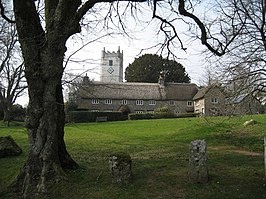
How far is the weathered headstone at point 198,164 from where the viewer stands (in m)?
8.51

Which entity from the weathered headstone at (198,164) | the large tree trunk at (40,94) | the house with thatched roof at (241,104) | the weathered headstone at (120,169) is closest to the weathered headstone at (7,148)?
the large tree trunk at (40,94)

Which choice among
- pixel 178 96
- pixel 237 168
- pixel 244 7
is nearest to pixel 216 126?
pixel 244 7

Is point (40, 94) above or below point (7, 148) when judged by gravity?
above

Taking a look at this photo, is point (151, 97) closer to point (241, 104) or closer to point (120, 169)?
point (241, 104)

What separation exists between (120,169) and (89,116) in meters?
43.5

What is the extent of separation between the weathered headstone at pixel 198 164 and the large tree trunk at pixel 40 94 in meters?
3.57

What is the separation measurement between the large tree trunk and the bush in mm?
39667

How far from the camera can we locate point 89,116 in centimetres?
5166

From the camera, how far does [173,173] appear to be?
9.49m

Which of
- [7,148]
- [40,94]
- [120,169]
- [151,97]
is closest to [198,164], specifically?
[120,169]

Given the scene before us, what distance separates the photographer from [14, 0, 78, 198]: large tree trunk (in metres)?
8.96

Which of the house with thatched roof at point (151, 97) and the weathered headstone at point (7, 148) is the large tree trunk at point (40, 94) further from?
the house with thatched roof at point (151, 97)

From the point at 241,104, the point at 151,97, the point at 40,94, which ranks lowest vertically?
the point at 40,94

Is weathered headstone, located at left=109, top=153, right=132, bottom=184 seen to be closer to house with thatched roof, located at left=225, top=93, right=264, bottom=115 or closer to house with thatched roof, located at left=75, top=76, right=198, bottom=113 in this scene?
house with thatched roof, located at left=225, top=93, right=264, bottom=115
